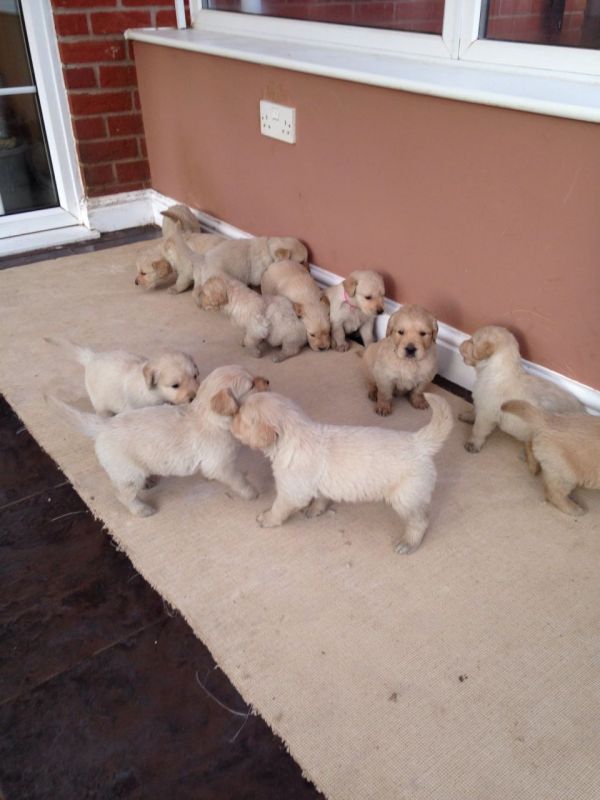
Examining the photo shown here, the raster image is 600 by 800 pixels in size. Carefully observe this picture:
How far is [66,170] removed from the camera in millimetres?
3623

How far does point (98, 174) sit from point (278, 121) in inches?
54.0

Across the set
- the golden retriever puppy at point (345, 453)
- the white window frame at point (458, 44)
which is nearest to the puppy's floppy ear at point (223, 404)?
the golden retriever puppy at point (345, 453)

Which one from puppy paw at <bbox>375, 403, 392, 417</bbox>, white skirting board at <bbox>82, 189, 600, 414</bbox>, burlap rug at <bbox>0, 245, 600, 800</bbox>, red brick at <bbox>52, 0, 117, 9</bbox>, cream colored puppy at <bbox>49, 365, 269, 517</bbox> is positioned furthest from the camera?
red brick at <bbox>52, 0, 117, 9</bbox>

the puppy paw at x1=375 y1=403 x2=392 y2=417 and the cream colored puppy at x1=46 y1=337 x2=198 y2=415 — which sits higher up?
the cream colored puppy at x1=46 y1=337 x2=198 y2=415

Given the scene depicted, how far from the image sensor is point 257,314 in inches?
97.7

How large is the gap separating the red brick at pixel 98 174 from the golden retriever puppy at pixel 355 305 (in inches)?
68.4

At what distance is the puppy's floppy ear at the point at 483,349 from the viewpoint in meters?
1.97

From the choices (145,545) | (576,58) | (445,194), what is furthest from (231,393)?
(576,58)

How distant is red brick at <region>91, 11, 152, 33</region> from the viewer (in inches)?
130

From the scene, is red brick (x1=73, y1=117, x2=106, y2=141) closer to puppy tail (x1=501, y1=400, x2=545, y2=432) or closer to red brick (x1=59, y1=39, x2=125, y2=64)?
red brick (x1=59, y1=39, x2=125, y2=64)

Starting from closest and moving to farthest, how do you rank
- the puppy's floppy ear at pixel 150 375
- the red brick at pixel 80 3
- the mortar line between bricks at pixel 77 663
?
the mortar line between bricks at pixel 77 663 → the puppy's floppy ear at pixel 150 375 → the red brick at pixel 80 3

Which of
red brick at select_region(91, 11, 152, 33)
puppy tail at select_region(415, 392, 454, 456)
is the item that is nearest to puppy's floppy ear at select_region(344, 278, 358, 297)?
puppy tail at select_region(415, 392, 454, 456)

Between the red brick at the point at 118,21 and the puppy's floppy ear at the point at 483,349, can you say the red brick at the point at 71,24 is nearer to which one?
the red brick at the point at 118,21

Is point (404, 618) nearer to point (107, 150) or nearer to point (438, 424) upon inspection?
point (438, 424)
